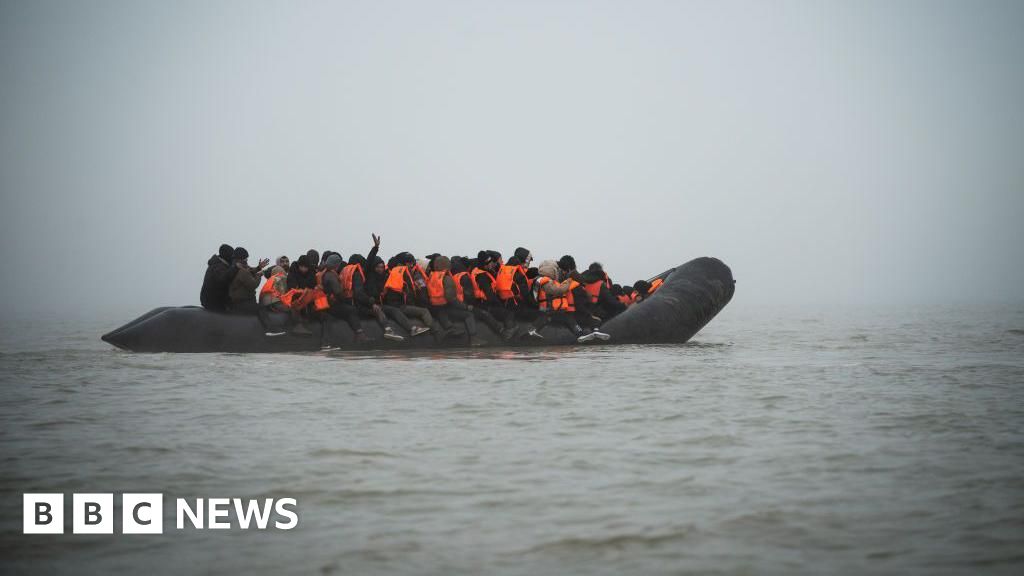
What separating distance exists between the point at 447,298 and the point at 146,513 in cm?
1260

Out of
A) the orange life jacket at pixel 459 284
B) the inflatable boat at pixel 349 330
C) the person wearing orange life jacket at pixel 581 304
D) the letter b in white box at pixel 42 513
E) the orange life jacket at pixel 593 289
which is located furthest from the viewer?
the orange life jacket at pixel 593 289

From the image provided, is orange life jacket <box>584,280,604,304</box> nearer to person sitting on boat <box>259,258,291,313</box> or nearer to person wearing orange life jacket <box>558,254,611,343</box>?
person wearing orange life jacket <box>558,254,611,343</box>

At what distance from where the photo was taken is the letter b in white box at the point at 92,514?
22.8ft

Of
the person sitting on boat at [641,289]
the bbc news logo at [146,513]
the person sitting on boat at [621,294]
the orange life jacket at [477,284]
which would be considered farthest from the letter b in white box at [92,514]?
the person sitting on boat at [641,289]

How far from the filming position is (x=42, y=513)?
7.25m

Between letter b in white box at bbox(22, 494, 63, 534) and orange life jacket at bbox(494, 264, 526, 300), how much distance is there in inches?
497

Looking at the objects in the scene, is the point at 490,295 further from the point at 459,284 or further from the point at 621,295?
the point at 621,295

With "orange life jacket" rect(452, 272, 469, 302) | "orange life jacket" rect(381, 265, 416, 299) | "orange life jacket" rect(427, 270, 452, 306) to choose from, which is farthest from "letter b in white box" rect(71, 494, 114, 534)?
"orange life jacket" rect(452, 272, 469, 302)

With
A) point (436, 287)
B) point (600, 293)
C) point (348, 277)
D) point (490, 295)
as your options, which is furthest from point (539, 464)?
point (600, 293)

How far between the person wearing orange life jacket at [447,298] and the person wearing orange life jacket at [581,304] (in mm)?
1958

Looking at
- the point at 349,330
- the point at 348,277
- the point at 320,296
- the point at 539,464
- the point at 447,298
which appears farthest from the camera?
the point at 447,298

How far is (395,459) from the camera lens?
30.5 feet

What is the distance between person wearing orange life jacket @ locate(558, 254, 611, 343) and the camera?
20.5 m

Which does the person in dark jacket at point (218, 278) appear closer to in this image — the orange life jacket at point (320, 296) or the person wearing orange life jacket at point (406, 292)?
the orange life jacket at point (320, 296)
